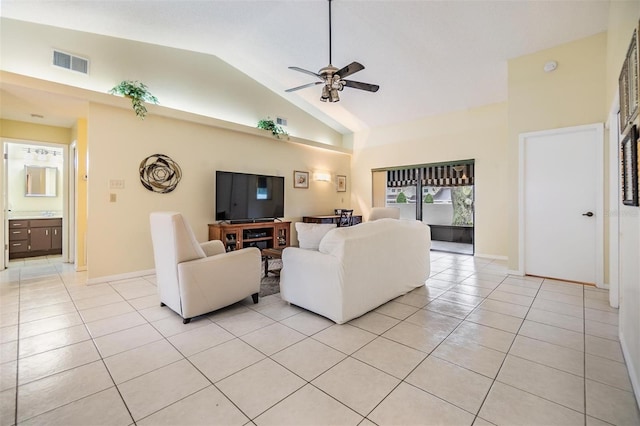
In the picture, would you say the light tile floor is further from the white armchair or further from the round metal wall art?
the round metal wall art

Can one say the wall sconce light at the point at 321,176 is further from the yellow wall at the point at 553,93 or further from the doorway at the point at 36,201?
the doorway at the point at 36,201

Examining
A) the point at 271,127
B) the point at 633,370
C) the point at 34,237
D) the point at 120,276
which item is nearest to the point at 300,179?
the point at 271,127

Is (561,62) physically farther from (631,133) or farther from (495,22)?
(631,133)

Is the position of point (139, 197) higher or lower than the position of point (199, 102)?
lower

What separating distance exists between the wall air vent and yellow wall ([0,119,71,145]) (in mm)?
1884

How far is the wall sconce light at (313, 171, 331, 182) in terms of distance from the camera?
23.2ft

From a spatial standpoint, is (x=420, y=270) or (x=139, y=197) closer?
(x=420, y=270)

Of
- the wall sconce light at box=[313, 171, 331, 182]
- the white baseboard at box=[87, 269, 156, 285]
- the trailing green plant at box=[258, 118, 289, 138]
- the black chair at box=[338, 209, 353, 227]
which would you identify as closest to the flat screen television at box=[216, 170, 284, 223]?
the trailing green plant at box=[258, 118, 289, 138]

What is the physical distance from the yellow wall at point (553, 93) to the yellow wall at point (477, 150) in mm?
1267

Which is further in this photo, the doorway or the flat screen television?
the doorway

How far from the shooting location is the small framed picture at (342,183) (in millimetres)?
7727

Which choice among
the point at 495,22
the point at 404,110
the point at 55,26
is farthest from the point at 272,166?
the point at 495,22

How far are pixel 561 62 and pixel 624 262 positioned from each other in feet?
10.5

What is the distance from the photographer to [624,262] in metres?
2.08
